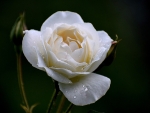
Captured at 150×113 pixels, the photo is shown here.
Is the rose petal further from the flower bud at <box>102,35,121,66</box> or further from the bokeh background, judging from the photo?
the bokeh background

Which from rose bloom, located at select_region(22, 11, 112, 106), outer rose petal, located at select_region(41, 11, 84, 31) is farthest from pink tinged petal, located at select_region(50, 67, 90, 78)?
outer rose petal, located at select_region(41, 11, 84, 31)

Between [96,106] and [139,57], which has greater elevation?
[139,57]

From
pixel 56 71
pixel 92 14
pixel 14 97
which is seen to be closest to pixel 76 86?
pixel 56 71

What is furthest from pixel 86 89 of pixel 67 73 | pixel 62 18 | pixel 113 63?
pixel 113 63

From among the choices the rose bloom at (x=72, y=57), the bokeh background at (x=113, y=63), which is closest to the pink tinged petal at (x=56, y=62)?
the rose bloom at (x=72, y=57)

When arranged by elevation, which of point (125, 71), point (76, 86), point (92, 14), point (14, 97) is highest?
point (76, 86)

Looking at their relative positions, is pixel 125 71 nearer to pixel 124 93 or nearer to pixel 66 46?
pixel 124 93
